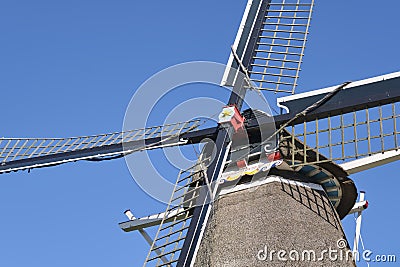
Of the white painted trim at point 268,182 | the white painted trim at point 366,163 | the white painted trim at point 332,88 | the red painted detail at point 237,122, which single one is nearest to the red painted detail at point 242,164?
the white painted trim at point 268,182

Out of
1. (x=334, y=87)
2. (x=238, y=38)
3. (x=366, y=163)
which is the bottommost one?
(x=366, y=163)

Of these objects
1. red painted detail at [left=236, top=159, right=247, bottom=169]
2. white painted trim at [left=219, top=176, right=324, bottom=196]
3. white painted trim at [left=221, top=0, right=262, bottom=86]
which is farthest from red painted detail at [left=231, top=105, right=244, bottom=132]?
white painted trim at [left=221, top=0, right=262, bottom=86]

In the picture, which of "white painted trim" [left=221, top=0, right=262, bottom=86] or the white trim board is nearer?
the white trim board

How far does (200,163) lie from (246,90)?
1.09 m

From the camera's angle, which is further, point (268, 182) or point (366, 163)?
point (366, 163)

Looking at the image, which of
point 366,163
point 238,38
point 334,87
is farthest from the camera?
point 238,38

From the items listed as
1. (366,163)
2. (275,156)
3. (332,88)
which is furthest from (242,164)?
(366,163)

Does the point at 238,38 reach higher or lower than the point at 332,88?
higher

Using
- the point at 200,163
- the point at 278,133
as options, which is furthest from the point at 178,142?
the point at 278,133

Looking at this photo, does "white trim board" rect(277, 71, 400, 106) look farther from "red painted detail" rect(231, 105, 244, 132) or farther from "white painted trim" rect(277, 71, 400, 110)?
"red painted detail" rect(231, 105, 244, 132)

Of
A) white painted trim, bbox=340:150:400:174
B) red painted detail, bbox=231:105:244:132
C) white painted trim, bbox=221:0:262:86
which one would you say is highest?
white painted trim, bbox=221:0:262:86

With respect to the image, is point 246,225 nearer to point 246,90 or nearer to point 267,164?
point 267,164

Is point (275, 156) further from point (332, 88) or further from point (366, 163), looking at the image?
point (366, 163)

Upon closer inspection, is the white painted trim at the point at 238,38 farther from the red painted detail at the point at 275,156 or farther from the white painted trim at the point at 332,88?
the red painted detail at the point at 275,156
